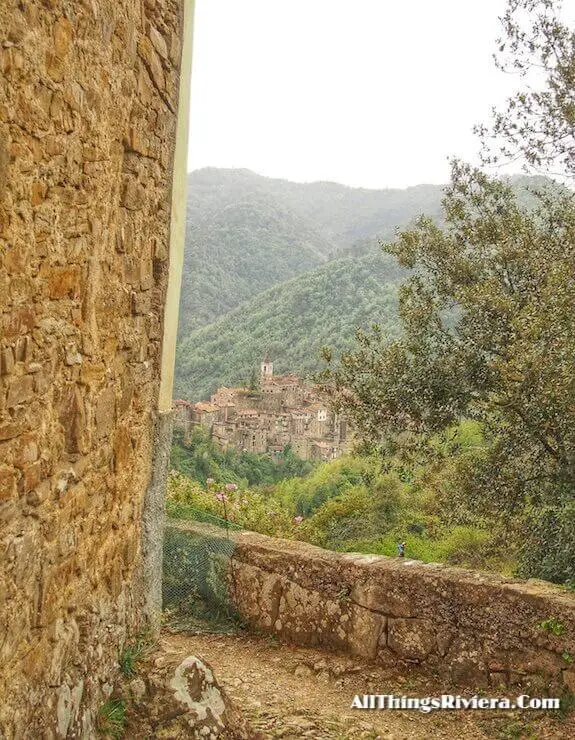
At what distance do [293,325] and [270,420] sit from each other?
1258 cm

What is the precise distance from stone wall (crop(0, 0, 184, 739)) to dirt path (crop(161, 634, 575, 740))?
A: 0.83m

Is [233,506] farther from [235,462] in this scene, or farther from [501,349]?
[235,462]

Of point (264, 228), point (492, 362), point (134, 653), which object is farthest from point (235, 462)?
point (264, 228)

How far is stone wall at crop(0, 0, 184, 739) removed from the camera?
206 centimetres

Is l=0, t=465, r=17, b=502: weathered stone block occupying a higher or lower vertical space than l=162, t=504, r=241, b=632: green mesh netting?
higher

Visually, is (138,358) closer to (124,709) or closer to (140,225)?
(140,225)

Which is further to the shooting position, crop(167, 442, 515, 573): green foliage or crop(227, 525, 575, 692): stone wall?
crop(167, 442, 515, 573): green foliage

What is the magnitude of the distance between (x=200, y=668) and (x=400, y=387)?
486 cm

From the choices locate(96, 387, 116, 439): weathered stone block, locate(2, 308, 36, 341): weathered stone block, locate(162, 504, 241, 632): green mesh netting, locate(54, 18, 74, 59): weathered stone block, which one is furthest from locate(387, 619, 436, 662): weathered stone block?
locate(54, 18, 74, 59): weathered stone block

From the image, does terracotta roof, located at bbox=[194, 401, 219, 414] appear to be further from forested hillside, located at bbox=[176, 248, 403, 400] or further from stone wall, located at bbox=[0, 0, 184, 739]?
stone wall, located at bbox=[0, 0, 184, 739]

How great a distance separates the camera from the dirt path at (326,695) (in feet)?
12.3

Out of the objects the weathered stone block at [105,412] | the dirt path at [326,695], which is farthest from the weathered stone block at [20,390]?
the dirt path at [326,695]

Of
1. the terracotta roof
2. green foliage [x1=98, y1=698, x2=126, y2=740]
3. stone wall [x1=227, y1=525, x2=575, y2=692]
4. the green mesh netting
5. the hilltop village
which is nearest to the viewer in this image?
green foliage [x1=98, y1=698, x2=126, y2=740]

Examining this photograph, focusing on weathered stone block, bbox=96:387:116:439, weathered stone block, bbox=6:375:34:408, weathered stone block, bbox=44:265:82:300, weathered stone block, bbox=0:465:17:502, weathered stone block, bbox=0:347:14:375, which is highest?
weathered stone block, bbox=44:265:82:300
